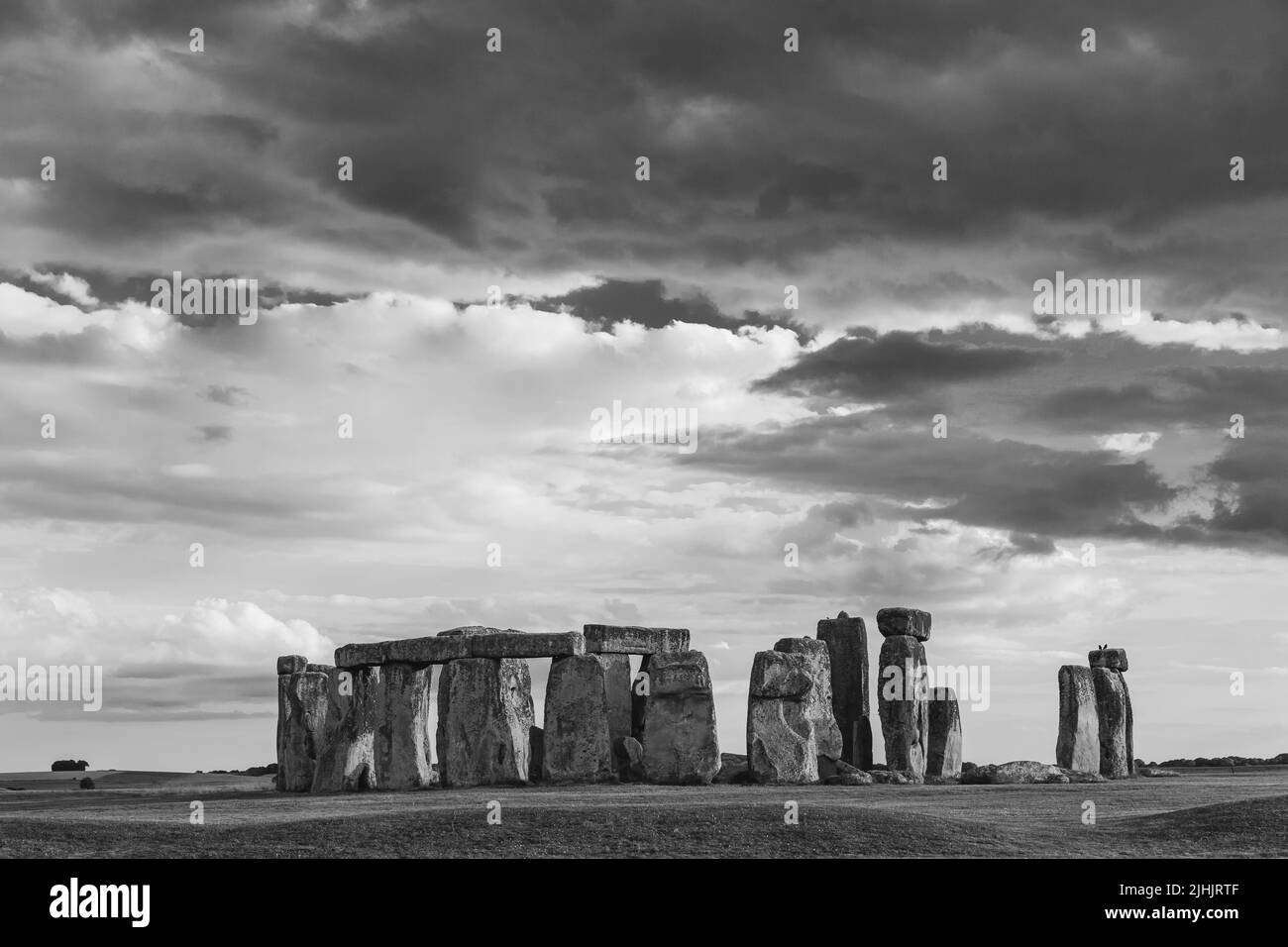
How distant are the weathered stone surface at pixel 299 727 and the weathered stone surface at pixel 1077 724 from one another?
54.3 ft

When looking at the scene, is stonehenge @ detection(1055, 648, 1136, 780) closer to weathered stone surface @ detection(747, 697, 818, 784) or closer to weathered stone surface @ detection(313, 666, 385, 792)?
weathered stone surface @ detection(747, 697, 818, 784)

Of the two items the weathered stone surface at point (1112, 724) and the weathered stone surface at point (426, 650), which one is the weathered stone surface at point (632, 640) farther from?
the weathered stone surface at point (1112, 724)

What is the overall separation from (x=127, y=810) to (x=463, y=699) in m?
7.75

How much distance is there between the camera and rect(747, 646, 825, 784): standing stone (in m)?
31.2

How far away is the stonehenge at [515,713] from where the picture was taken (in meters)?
31.3

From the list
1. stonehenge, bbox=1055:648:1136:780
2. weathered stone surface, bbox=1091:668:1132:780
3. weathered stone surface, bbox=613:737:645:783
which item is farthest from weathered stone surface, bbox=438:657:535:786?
weathered stone surface, bbox=1091:668:1132:780

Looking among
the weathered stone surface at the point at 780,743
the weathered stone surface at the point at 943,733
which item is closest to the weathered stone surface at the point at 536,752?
the weathered stone surface at the point at 780,743

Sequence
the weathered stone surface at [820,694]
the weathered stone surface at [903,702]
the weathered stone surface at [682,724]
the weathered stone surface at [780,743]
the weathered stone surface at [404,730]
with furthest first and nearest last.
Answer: the weathered stone surface at [903,702]
the weathered stone surface at [820,694]
the weathered stone surface at [404,730]
the weathered stone surface at [780,743]
the weathered stone surface at [682,724]

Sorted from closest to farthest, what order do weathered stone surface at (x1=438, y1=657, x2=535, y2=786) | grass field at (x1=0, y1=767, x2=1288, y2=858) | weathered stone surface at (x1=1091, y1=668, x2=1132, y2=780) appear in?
grass field at (x1=0, y1=767, x2=1288, y2=858)
weathered stone surface at (x1=438, y1=657, x2=535, y2=786)
weathered stone surface at (x1=1091, y1=668, x2=1132, y2=780)

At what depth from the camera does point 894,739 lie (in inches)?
1374

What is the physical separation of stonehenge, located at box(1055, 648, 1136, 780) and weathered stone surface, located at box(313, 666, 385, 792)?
15.1 m
